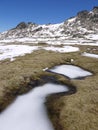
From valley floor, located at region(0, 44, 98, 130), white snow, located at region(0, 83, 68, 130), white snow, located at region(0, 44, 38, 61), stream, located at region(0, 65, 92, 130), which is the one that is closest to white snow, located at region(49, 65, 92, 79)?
valley floor, located at region(0, 44, 98, 130)

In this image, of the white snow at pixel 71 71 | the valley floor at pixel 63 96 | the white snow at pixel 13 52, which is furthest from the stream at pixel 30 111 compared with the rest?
the white snow at pixel 13 52

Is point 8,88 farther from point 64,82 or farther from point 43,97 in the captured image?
point 64,82

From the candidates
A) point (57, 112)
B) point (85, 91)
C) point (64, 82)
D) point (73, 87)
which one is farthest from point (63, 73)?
point (57, 112)

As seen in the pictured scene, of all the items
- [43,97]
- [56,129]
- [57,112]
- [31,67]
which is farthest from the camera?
[31,67]

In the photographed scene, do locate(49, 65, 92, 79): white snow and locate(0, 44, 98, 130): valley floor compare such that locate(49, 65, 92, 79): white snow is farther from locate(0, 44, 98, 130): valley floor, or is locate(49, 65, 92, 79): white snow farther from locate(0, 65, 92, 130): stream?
locate(0, 65, 92, 130): stream

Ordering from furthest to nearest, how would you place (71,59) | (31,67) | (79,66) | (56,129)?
(71,59), (79,66), (31,67), (56,129)

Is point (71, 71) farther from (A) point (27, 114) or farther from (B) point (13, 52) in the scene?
(B) point (13, 52)
